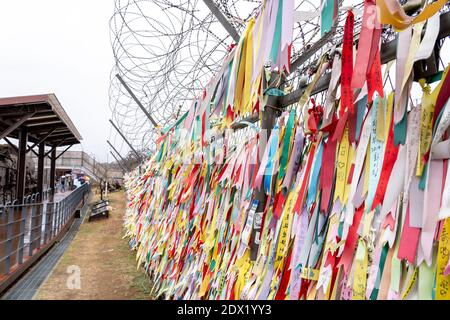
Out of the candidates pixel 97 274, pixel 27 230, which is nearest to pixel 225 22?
pixel 97 274

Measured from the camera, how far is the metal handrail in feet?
15.3

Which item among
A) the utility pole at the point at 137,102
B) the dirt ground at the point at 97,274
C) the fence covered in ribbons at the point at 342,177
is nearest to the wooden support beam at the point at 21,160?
the dirt ground at the point at 97,274

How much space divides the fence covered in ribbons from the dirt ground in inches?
Result: 114

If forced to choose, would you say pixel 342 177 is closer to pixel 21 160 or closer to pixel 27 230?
pixel 27 230

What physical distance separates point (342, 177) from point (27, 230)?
20.4 ft

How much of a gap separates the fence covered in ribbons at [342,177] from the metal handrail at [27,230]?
3884 millimetres

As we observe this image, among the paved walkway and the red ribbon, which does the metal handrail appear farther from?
the red ribbon

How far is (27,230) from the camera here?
5859mm

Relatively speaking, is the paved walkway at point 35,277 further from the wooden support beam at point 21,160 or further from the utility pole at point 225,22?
the utility pole at point 225,22

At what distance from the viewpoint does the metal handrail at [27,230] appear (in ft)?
15.3

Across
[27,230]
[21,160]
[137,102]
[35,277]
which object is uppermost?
[137,102]

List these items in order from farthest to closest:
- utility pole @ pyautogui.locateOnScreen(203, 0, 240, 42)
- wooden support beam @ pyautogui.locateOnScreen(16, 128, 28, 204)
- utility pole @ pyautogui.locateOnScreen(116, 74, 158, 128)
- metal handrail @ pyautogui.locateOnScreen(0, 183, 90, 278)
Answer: wooden support beam @ pyautogui.locateOnScreen(16, 128, 28, 204) → utility pole @ pyautogui.locateOnScreen(116, 74, 158, 128) → metal handrail @ pyautogui.locateOnScreen(0, 183, 90, 278) → utility pole @ pyautogui.locateOnScreen(203, 0, 240, 42)

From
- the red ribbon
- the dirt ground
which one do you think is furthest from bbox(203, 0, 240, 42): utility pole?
the dirt ground

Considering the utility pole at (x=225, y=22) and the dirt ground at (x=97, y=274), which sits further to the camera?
the dirt ground at (x=97, y=274)
